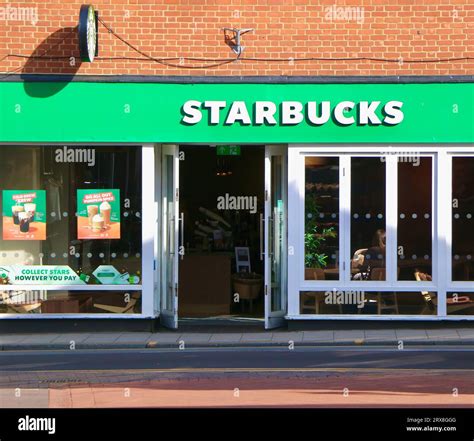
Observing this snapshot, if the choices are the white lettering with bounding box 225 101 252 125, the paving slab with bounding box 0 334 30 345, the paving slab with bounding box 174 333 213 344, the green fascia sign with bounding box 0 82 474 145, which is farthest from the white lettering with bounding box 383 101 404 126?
the paving slab with bounding box 0 334 30 345

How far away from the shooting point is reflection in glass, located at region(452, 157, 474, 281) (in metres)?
13.3

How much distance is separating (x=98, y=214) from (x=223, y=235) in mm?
3282

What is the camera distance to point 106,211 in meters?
13.6

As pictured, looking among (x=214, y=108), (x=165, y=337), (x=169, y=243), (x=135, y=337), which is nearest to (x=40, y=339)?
(x=135, y=337)

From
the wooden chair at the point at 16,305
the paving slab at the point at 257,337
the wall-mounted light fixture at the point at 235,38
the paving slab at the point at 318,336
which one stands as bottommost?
the paving slab at the point at 257,337

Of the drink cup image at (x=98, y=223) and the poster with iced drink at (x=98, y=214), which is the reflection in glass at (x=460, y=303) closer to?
the poster with iced drink at (x=98, y=214)

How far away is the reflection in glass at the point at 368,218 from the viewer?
1333cm

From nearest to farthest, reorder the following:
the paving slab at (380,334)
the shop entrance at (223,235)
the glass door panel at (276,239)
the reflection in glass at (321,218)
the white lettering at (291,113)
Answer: the paving slab at (380,334), the white lettering at (291,113), the reflection in glass at (321,218), the glass door panel at (276,239), the shop entrance at (223,235)

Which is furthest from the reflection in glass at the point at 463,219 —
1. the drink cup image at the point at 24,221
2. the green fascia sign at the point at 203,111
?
the drink cup image at the point at 24,221

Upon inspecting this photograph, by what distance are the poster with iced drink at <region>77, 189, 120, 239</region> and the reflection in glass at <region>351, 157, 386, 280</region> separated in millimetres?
3713

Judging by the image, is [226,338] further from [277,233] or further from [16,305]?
[16,305]

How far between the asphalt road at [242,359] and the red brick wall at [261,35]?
432 centimetres

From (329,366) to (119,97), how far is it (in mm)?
5438

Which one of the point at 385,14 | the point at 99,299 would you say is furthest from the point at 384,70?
the point at 99,299
